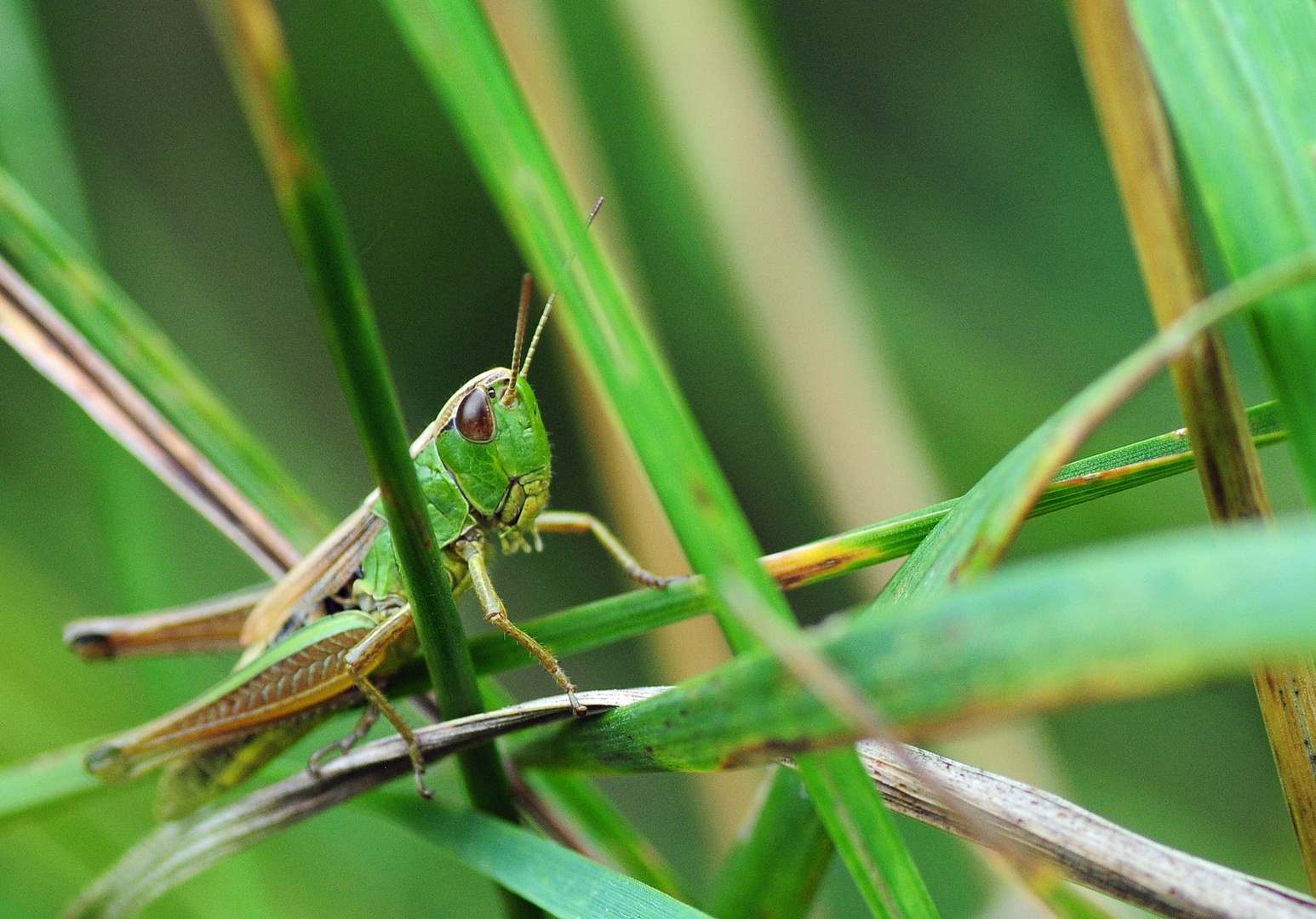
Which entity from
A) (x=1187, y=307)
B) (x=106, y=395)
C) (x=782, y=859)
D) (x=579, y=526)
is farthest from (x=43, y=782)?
(x=1187, y=307)

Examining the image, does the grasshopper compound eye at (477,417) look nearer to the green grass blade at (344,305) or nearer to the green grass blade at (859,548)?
the green grass blade at (859,548)

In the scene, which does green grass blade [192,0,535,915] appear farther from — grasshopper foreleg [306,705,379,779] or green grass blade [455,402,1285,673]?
grasshopper foreleg [306,705,379,779]

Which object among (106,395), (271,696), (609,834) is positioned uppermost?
(106,395)

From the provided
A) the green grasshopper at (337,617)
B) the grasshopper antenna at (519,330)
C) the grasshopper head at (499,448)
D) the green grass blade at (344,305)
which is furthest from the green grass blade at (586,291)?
the grasshopper head at (499,448)

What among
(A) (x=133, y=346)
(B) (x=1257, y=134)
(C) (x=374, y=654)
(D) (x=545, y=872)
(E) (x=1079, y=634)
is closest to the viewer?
(E) (x=1079, y=634)

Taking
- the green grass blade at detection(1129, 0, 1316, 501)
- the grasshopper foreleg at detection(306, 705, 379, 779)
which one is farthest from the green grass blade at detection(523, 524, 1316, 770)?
the grasshopper foreleg at detection(306, 705, 379, 779)

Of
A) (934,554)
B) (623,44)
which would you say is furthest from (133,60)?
(934,554)

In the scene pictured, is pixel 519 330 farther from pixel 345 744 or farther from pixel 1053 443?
pixel 1053 443

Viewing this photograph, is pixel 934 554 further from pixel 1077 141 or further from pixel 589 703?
pixel 1077 141
